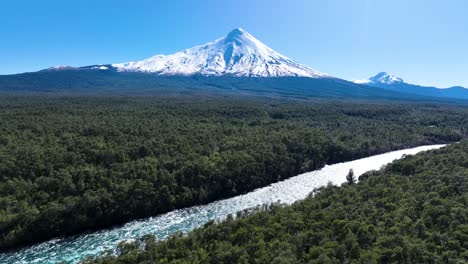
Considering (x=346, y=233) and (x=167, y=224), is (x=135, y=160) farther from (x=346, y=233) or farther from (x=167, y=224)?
(x=346, y=233)

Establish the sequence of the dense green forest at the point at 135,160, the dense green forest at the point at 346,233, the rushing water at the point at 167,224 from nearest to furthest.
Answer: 1. the dense green forest at the point at 346,233
2. the rushing water at the point at 167,224
3. the dense green forest at the point at 135,160

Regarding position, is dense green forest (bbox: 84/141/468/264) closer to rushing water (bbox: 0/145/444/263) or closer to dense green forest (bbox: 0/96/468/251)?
dense green forest (bbox: 0/96/468/251)

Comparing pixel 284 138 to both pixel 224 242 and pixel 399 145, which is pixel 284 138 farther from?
pixel 224 242

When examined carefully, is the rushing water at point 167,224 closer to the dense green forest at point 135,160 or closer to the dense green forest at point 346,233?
the dense green forest at point 135,160

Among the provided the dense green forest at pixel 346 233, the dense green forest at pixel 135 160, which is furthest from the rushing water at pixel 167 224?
the dense green forest at pixel 346 233

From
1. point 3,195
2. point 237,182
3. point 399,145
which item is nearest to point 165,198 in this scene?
point 237,182

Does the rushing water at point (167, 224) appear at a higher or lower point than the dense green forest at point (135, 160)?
lower

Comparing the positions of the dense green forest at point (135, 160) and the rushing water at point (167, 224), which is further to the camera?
the dense green forest at point (135, 160)

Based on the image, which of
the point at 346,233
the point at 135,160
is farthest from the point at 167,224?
the point at 346,233
